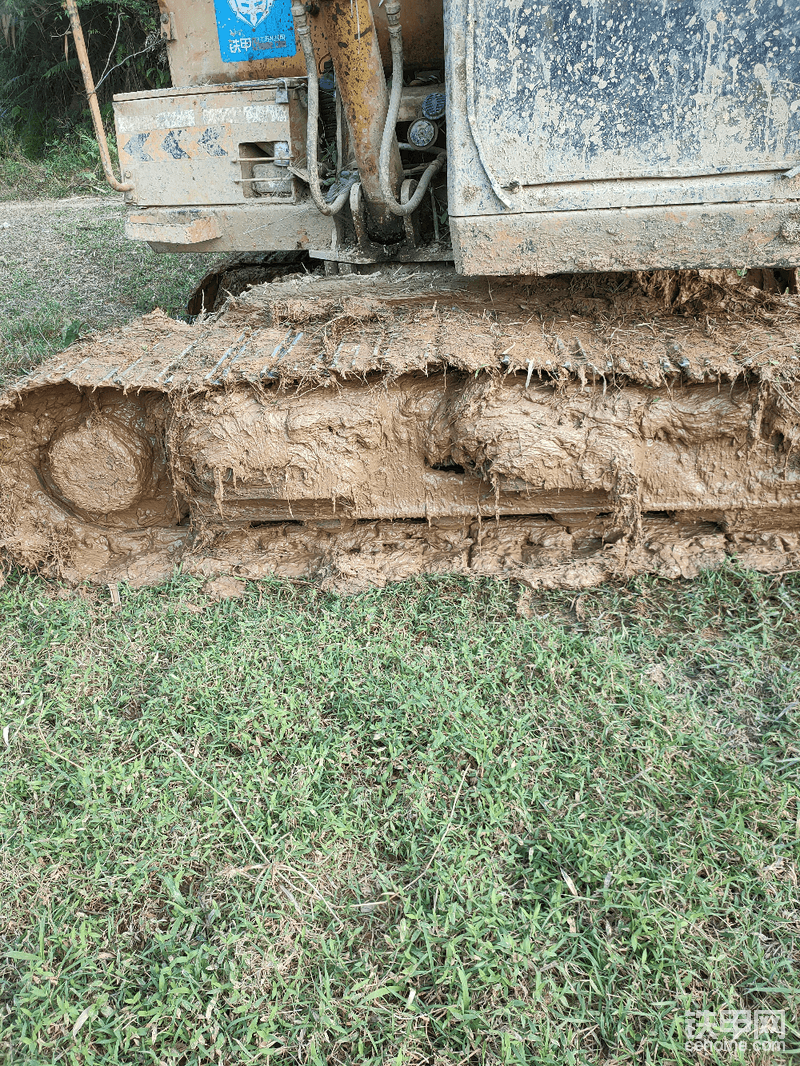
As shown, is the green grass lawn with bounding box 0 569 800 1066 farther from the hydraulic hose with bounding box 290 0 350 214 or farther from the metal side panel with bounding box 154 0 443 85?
the metal side panel with bounding box 154 0 443 85

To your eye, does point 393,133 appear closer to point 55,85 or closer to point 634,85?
point 634,85

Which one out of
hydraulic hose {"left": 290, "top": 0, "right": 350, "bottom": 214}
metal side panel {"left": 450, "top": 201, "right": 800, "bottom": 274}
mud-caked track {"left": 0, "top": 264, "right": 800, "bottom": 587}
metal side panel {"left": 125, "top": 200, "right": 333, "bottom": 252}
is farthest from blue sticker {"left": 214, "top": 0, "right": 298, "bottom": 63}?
metal side panel {"left": 450, "top": 201, "right": 800, "bottom": 274}

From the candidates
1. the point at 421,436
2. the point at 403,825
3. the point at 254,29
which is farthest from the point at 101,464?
the point at 254,29

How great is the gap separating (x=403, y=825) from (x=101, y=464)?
212 cm

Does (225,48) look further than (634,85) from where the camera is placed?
Yes

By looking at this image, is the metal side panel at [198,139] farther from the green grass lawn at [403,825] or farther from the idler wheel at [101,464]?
the green grass lawn at [403,825]

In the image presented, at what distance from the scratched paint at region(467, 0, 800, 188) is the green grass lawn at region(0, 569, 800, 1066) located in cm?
166

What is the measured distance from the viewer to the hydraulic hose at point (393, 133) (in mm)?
3131

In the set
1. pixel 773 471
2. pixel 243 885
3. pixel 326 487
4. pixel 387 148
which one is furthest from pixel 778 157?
pixel 243 885

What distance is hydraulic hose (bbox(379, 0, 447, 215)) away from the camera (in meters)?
3.13

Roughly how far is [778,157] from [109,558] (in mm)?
3200

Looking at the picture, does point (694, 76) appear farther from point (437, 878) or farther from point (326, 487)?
point (437, 878)

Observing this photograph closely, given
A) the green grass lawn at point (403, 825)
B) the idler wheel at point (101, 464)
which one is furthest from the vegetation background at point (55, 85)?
the green grass lawn at point (403, 825)

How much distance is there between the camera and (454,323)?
3.28 m
